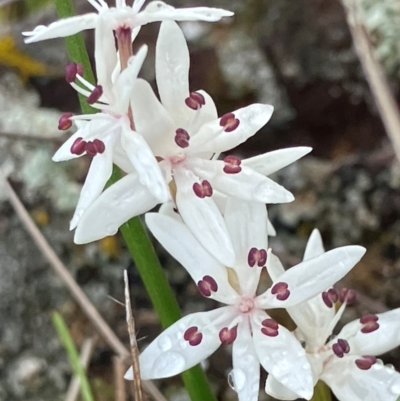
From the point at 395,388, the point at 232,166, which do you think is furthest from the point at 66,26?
the point at 395,388

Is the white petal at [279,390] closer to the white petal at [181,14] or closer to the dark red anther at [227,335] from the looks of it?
the dark red anther at [227,335]

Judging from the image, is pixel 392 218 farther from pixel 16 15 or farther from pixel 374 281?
pixel 16 15

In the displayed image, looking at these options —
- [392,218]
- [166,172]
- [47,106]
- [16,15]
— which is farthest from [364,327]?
[16,15]

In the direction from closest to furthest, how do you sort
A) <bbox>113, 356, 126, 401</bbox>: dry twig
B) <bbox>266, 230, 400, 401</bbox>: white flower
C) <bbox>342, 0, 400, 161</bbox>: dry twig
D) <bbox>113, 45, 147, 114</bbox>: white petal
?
<bbox>113, 45, 147, 114</bbox>: white petal < <bbox>266, 230, 400, 401</bbox>: white flower < <bbox>342, 0, 400, 161</bbox>: dry twig < <bbox>113, 356, 126, 401</bbox>: dry twig

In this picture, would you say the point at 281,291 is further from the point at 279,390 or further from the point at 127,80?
the point at 127,80

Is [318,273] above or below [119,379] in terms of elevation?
above

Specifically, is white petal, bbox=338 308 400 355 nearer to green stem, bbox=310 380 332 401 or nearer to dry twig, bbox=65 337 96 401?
green stem, bbox=310 380 332 401

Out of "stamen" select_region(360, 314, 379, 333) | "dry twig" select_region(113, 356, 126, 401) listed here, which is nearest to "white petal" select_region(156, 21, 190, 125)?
"stamen" select_region(360, 314, 379, 333)
